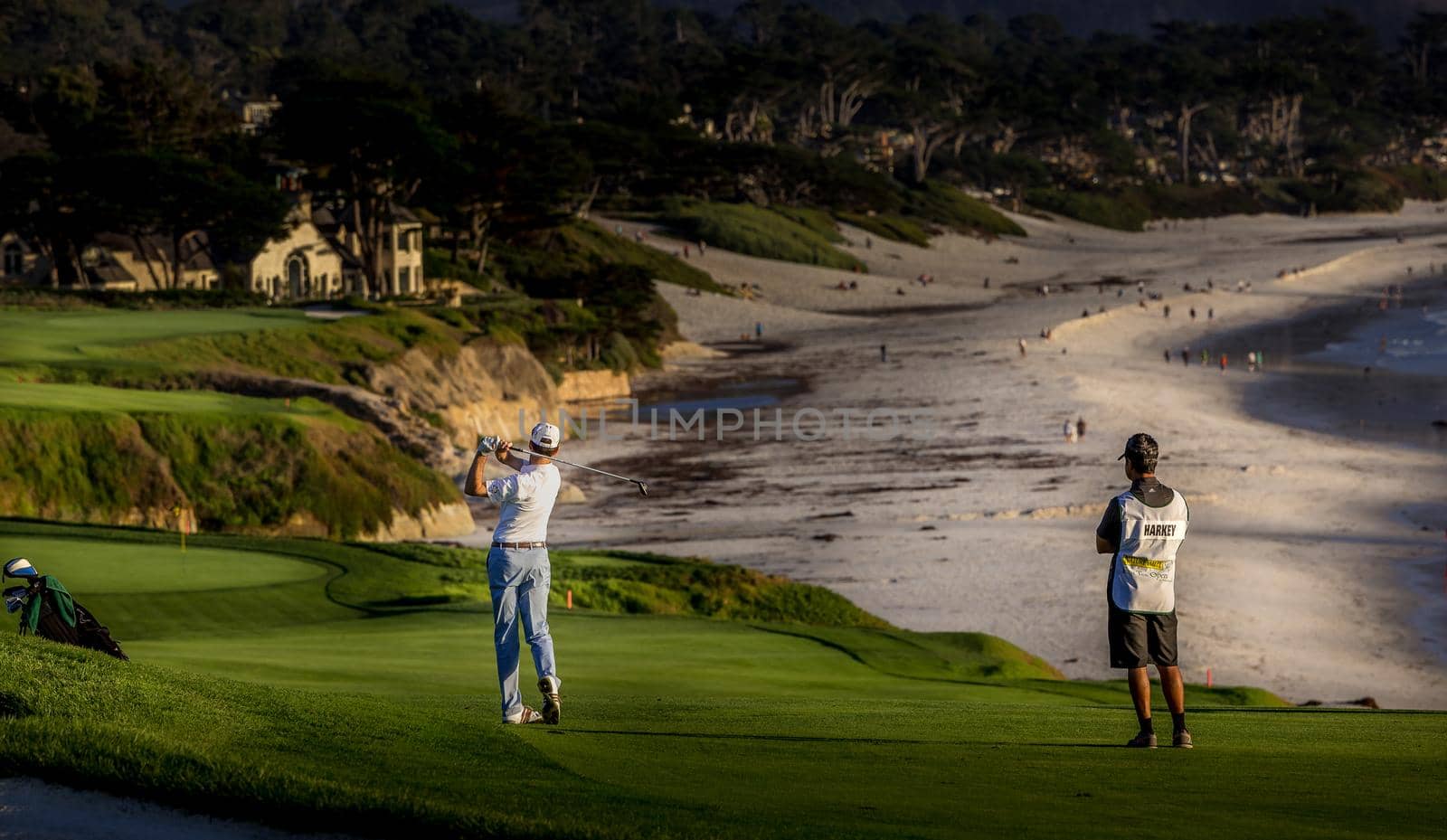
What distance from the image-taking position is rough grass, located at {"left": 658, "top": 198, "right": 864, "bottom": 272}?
127m

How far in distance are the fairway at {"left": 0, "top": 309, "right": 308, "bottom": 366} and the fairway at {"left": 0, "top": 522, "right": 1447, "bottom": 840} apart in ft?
101

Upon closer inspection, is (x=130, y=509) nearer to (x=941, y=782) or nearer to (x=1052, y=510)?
(x=1052, y=510)

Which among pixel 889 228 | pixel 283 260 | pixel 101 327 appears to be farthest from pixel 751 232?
pixel 101 327

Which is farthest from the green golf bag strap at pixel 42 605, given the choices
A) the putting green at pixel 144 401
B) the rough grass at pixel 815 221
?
the rough grass at pixel 815 221

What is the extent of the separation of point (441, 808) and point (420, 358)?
169 feet

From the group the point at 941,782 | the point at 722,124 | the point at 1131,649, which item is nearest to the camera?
the point at 941,782

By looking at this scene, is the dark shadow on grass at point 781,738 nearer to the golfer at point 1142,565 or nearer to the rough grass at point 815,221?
the golfer at point 1142,565

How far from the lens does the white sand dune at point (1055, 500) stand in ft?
105

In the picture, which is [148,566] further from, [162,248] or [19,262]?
[19,262]

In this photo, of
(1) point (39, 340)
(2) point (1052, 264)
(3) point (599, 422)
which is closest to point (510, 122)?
(3) point (599, 422)

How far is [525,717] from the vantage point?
1208cm

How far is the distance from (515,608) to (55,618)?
332 cm

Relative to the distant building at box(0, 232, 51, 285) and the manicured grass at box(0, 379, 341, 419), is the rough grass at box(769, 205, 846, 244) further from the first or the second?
the manicured grass at box(0, 379, 341, 419)

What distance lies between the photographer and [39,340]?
49562 millimetres
